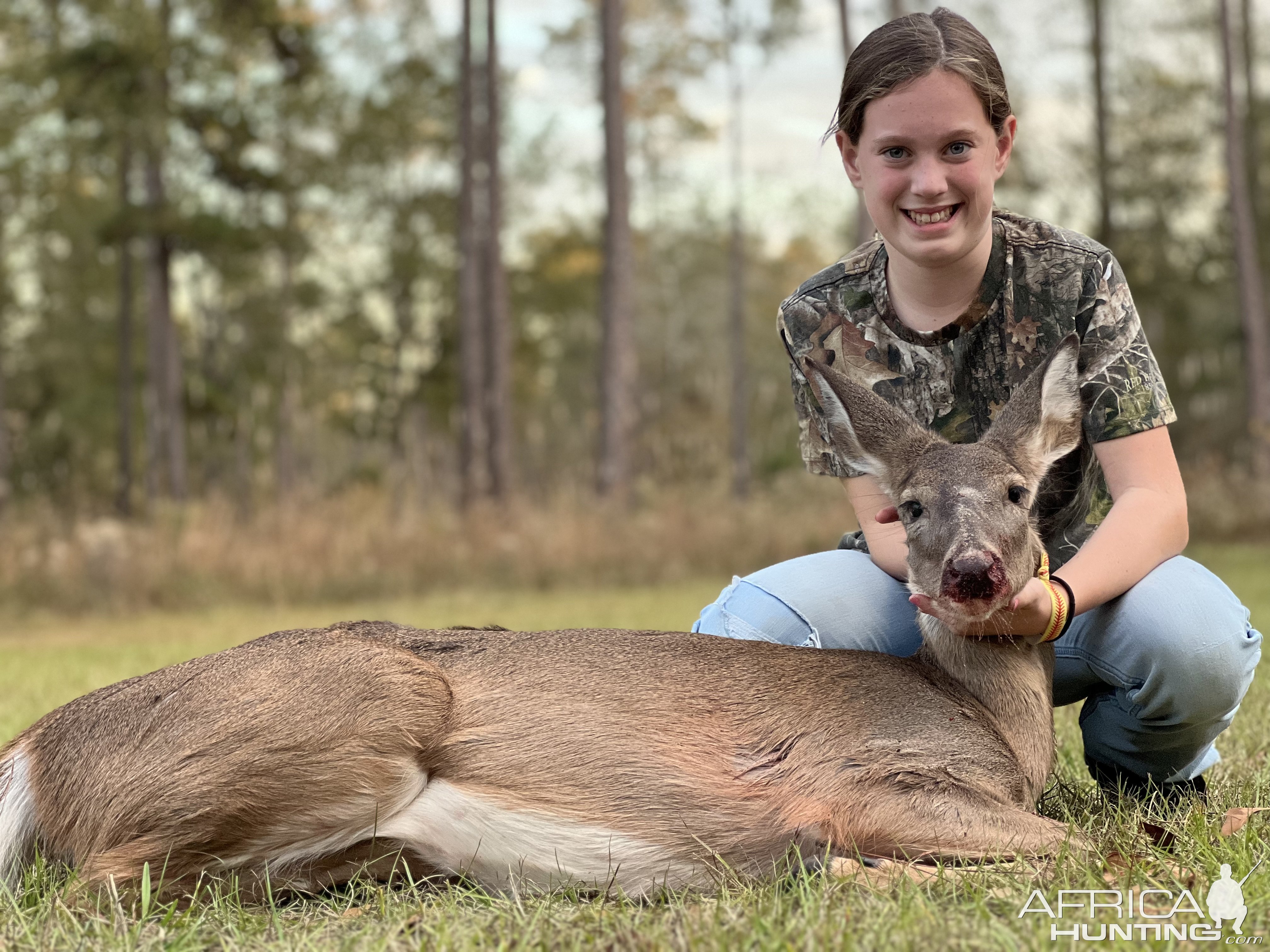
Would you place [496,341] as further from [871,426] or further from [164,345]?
[871,426]

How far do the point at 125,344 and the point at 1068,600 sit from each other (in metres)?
18.1

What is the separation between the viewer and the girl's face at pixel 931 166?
3.26 metres

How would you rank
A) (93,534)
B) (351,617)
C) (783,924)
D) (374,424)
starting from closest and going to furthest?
1. (783,924)
2. (351,617)
3. (93,534)
4. (374,424)

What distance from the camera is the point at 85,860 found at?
2.80 meters

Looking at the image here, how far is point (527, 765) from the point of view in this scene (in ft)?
9.36

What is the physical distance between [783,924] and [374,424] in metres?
35.0

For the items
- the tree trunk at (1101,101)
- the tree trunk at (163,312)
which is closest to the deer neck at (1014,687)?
the tree trunk at (163,312)

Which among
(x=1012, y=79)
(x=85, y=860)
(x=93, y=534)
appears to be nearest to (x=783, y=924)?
(x=85, y=860)

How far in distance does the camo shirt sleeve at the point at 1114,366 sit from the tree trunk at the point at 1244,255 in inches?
638

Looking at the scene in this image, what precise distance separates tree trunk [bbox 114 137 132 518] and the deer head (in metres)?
15.6

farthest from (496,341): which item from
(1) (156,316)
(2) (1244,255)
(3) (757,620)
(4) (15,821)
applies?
(4) (15,821)

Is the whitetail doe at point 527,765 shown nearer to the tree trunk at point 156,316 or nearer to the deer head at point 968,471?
the deer head at point 968,471

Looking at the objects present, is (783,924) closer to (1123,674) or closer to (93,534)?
(1123,674)

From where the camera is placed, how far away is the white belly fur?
2.82 m
